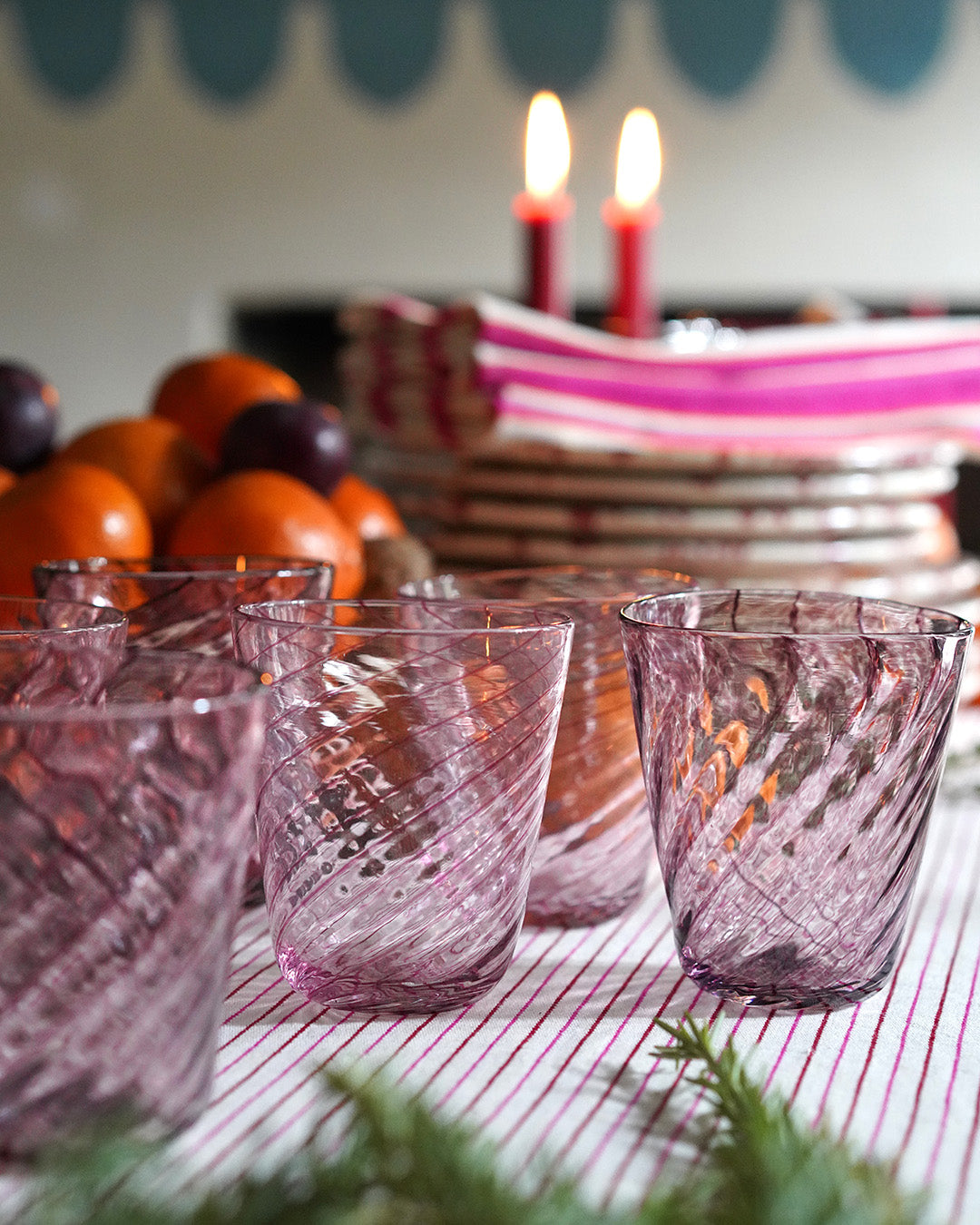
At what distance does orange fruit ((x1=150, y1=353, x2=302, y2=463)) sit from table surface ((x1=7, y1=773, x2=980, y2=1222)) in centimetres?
32

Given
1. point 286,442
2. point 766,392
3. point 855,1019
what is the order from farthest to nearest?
point 766,392, point 286,442, point 855,1019

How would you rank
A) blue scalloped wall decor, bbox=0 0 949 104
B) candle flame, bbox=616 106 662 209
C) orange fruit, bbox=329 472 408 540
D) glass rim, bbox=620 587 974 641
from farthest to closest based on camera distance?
blue scalloped wall decor, bbox=0 0 949 104
candle flame, bbox=616 106 662 209
orange fruit, bbox=329 472 408 540
glass rim, bbox=620 587 974 641

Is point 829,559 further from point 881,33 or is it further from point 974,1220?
point 881,33

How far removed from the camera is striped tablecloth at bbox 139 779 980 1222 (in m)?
0.25

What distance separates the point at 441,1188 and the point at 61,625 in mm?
177

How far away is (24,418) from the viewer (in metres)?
0.58

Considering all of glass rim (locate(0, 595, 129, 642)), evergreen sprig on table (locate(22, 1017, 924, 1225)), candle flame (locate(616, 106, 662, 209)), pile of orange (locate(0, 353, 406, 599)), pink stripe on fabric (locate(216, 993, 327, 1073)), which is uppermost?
candle flame (locate(616, 106, 662, 209))

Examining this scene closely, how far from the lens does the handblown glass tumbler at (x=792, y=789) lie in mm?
299

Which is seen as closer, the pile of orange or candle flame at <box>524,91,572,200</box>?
the pile of orange

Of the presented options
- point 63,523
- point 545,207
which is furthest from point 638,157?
point 63,523

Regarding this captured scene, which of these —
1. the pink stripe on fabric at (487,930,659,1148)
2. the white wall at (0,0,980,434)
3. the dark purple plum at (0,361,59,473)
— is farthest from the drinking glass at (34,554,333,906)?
the white wall at (0,0,980,434)

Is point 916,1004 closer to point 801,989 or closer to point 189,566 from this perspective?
point 801,989

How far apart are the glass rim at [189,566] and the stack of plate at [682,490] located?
8.0 inches

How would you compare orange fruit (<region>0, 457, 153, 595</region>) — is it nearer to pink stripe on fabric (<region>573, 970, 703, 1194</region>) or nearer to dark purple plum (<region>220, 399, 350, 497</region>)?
dark purple plum (<region>220, 399, 350, 497</region>)
